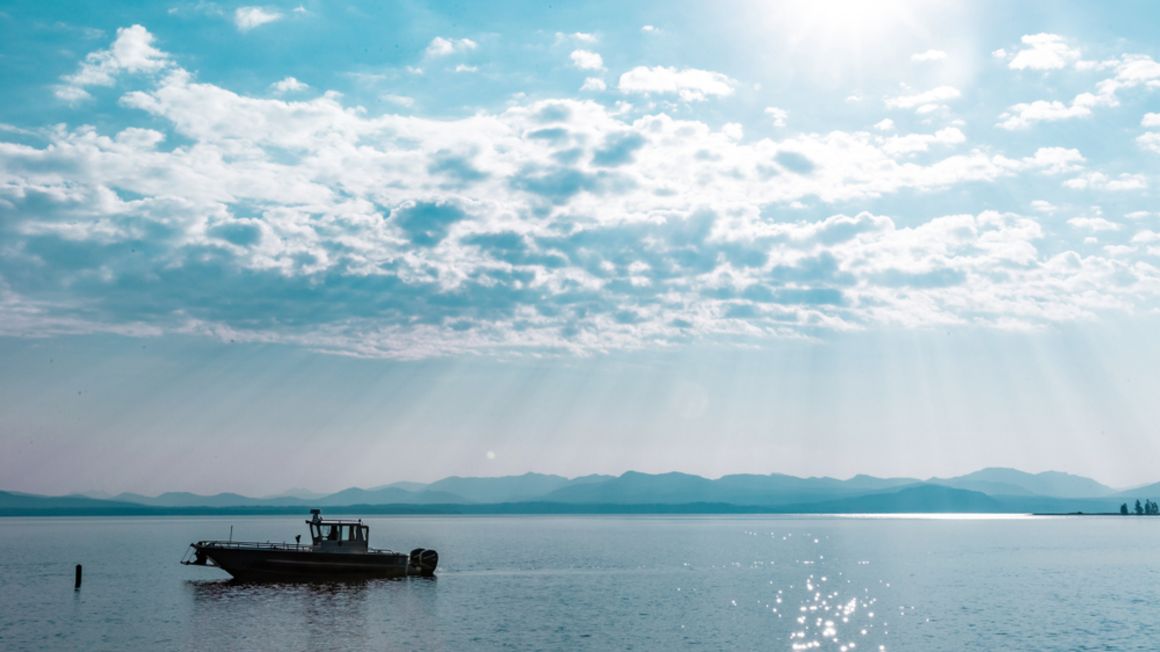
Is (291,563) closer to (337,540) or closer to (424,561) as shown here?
(337,540)

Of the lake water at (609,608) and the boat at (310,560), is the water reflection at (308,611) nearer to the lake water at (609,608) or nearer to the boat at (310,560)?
the lake water at (609,608)

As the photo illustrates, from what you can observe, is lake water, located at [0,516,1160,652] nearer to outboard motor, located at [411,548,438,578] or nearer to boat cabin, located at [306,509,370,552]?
outboard motor, located at [411,548,438,578]

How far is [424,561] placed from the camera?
10994 centimetres

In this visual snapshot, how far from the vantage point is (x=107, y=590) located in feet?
330

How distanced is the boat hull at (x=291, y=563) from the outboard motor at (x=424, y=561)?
239 inches

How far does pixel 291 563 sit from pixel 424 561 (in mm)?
16707

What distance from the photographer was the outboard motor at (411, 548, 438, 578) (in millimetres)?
109000

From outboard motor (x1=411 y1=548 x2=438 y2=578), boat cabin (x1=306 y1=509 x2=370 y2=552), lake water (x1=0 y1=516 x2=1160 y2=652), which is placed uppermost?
boat cabin (x1=306 y1=509 x2=370 y2=552)

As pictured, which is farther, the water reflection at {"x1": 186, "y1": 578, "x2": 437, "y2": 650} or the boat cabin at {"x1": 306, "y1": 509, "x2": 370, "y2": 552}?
the boat cabin at {"x1": 306, "y1": 509, "x2": 370, "y2": 552}

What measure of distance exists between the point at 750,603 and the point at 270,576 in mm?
50318

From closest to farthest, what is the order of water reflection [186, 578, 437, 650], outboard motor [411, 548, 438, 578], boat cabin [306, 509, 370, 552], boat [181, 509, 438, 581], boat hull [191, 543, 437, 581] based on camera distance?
1. water reflection [186, 578, 437, 650]
2. boat hull [191, 543, 437, 581]
3. boat [181, 509, 438, 581]
4. boat cabin [306, 509, 370, 552]
5. outboard motor [411, 548, 438, 578]

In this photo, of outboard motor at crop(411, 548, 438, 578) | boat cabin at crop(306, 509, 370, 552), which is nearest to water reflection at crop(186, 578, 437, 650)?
outboard motor at crop(411, 548, 438, 578)

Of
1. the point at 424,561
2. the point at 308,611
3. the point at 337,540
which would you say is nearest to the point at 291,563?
the point at 337,540

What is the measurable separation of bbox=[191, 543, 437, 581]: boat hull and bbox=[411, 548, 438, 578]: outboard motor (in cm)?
606
